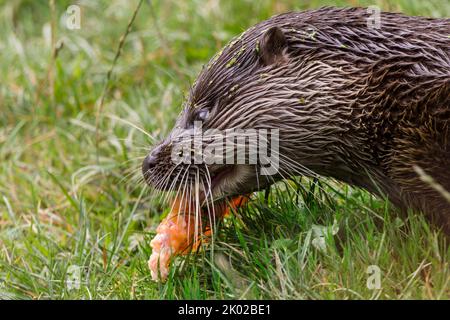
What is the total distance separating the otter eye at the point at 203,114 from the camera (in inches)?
169

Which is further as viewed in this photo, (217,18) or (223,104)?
(217,18)

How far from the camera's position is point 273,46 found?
4.18 metres

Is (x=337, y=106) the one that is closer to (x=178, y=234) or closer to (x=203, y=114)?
(x=203, y=114)

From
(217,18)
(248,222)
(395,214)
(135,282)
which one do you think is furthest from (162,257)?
(217,18)

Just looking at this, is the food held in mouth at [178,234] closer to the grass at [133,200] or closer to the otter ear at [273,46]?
the grass at [133,200]

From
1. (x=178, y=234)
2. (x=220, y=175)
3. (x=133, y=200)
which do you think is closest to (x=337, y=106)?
(x=220, y=175)

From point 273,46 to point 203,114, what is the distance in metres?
0.46

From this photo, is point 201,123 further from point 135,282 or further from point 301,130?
point 135,282

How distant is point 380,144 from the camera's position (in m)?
4.03

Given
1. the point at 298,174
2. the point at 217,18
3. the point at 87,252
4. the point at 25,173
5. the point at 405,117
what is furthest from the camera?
the point at 217,18

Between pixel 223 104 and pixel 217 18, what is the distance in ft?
9.80

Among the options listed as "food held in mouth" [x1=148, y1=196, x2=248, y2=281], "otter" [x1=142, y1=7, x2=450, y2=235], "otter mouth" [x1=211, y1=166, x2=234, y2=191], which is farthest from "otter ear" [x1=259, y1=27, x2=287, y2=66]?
"food held in mouth" [x1=148, y1=196, x2=248, y2=281]

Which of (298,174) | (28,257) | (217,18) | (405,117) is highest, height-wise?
(217,18)

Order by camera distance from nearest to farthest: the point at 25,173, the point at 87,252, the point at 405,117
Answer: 1. the point at 405,117
2. the point at 87,252
3. the point at 25,173
